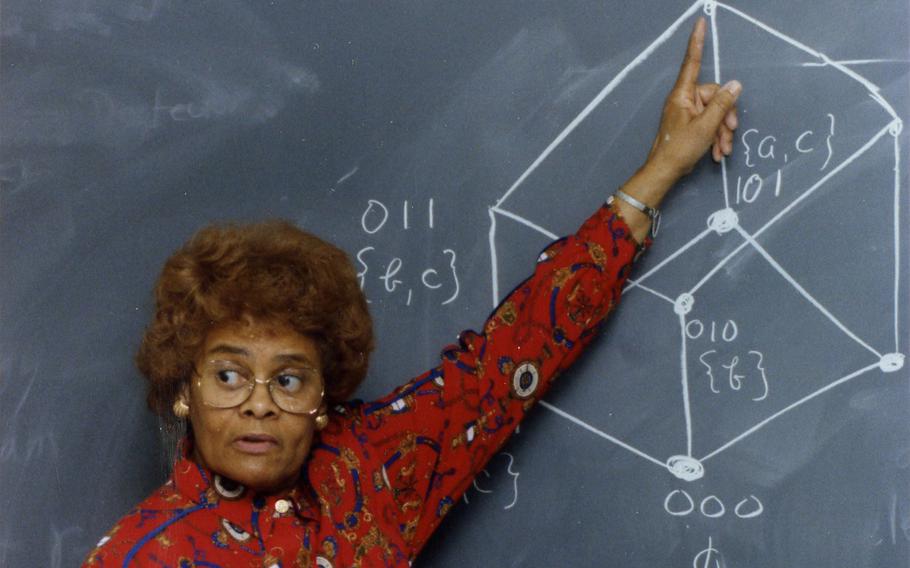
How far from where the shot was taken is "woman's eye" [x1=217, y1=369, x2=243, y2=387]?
3.68 feet

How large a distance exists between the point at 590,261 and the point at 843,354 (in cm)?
36

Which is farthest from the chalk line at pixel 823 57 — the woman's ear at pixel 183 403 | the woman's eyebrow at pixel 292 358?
the woman's ear at pixel 183 403

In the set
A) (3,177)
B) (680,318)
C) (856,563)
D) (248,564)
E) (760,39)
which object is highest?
(760,39)

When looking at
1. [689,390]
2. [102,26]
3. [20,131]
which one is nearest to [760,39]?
[689,390]

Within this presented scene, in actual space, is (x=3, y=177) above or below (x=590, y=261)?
below

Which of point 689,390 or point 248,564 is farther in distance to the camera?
point 689,390

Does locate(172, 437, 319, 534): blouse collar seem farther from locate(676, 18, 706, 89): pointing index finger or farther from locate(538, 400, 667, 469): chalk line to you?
locate(676, 18, 706, 89): pointing index finger

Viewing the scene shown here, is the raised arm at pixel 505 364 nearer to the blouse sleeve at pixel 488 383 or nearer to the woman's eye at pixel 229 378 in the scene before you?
the blouse sleeve at pixel 488 383

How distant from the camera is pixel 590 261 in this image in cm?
129

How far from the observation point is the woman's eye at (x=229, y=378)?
1121 millimetres

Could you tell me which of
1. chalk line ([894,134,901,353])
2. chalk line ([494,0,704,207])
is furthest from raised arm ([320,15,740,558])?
chalk line ([894,134,901,353])

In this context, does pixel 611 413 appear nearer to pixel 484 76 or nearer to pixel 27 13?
pixel 484 76

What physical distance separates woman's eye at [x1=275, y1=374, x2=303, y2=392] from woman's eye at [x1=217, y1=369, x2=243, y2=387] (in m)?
0.04

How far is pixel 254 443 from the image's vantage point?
1.11m
